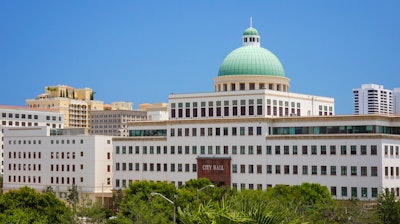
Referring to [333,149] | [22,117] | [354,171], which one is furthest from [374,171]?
[22,117]

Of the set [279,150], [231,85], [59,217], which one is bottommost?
[59,217]

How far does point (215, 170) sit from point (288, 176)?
39.8ft

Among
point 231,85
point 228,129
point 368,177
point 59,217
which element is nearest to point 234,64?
point 231,85

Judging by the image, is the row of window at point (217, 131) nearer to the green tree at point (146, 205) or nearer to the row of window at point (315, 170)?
the row of window at point (315, 170)

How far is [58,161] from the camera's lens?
433 ft

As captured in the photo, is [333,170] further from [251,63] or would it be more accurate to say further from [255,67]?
[251,63]

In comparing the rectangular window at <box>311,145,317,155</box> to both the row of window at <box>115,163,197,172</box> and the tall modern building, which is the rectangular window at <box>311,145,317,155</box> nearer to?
the row of window at <box>115,163,197,172</box>

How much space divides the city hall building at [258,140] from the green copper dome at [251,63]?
0.51ft

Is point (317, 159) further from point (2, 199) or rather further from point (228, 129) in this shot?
point (2, 199)

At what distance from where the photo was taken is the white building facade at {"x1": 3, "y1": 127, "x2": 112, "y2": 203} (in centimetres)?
12875

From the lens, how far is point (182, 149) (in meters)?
115

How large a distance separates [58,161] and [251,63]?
41370mm

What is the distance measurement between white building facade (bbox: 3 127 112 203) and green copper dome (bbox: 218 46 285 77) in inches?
1129

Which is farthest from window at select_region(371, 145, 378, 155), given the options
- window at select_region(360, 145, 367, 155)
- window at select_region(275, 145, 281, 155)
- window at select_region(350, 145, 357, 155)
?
window at select_region(275, 145, 281, 155)
